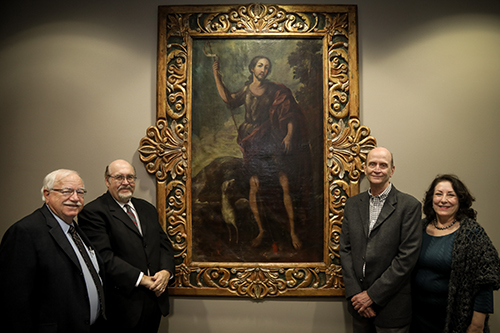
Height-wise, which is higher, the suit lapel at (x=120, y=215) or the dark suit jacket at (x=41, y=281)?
the suit lapel at (x=120, y=215)

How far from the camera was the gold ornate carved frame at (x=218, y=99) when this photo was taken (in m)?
2.94

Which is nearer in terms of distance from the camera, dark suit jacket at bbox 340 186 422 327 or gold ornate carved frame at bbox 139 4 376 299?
dark suit jacket at bbox 340 186 422 327

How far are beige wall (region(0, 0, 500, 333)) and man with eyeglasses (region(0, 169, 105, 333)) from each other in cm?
98

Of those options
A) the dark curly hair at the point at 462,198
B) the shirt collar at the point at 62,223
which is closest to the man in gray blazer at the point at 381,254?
the dark curly hair at the point at 462,198

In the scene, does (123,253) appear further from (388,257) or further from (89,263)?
(388,257)

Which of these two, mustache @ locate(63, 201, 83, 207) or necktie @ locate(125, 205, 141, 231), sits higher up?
mustache @ locate(63, 201, 83, 207)

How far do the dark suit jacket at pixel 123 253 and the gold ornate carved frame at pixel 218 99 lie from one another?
39cm

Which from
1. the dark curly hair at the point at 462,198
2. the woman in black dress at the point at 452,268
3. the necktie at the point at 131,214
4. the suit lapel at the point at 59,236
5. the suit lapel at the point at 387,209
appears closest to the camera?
the suit lapel at the point at 59,236

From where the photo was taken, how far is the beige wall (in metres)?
2.98

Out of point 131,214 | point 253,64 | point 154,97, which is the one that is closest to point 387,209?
point 253,64

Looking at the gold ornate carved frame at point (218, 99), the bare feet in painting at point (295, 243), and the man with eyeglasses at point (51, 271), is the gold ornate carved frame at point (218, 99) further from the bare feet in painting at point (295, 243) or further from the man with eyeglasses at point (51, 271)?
the man with eyeglasses at point (51, 271)

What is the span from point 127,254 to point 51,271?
2.01 feet

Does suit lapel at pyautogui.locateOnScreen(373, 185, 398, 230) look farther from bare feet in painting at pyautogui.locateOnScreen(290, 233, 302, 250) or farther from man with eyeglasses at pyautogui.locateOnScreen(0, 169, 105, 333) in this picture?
man with eyeglasses at pyautogui.locateOnScreen(0, 169, 105, 333)

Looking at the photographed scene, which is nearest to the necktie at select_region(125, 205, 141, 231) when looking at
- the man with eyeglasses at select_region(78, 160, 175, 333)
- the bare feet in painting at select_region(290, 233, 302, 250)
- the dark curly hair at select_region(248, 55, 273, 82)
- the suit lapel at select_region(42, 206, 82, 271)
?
the man with eyeglasses at select_region(78, 160, 175, 333)
